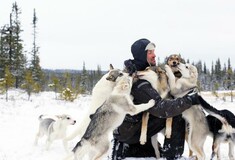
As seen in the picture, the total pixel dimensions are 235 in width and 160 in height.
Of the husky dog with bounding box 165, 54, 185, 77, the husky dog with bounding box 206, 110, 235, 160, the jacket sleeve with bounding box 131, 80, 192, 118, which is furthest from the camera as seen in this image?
the husky dog with bounding box 165, 54, 185, 77

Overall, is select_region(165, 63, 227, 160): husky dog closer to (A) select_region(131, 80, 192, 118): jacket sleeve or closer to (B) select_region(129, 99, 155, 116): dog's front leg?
(A) select_region(131, 80, 192, 118): jacket sleeve

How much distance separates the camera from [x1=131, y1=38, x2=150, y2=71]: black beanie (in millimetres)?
5624

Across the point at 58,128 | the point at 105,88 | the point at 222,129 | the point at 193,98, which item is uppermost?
the point at 105,88

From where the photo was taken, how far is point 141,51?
18.5 ft

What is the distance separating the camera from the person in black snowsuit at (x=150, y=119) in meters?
4.98

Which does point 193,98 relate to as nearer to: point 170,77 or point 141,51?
point 170,77

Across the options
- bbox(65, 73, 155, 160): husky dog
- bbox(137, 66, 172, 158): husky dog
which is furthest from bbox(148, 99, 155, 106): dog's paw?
bbox(137, 66, 172, 158): husky dog

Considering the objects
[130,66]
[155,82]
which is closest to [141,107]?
[155,82]

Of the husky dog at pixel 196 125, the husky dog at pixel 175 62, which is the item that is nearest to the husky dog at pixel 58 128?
the husky dog at pixel 175 62

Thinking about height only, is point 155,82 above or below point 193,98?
above

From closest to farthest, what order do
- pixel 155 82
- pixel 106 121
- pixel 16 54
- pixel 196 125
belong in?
pixel 106 121, pixel 196 125, pixel 155 82, pixel 16 54

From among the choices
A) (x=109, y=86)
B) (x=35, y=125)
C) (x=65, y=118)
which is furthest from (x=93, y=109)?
(x=35, y=125)

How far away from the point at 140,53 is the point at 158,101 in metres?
1.00

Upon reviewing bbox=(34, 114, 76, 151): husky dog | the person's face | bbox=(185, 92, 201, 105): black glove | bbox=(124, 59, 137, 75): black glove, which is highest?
Result: the person's face
